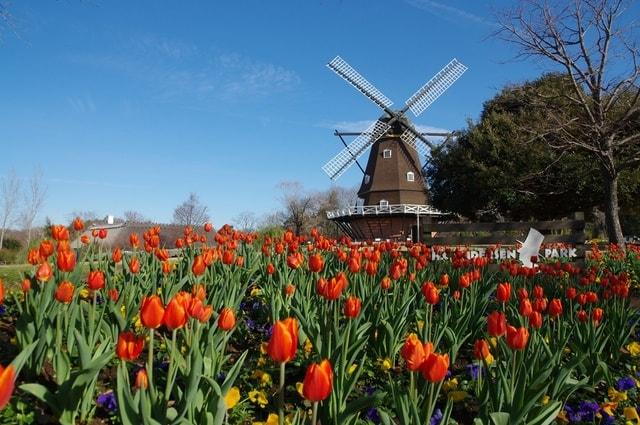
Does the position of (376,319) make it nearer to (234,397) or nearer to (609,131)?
(234,397)

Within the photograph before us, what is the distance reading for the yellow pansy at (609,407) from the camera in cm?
294

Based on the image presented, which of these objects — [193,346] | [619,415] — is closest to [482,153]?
[619,415]

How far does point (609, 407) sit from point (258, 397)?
205 centimetres

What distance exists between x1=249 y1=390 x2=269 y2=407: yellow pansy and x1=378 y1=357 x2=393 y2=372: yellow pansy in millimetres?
917

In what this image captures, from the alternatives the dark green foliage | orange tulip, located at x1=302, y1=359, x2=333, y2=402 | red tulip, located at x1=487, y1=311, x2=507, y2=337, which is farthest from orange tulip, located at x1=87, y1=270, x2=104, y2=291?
the dark green foliage

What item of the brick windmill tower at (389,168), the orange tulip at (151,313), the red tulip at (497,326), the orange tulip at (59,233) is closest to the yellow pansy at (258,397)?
the orange tulip at (151,313)

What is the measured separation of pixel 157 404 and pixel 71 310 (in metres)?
1.31

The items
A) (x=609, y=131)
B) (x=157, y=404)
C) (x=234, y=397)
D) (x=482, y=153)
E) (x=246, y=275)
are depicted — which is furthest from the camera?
(x=482, y=153)

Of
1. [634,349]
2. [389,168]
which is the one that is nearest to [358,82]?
[389,168]

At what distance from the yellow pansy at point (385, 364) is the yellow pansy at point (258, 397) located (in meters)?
0.92

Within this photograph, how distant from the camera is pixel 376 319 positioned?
383cm

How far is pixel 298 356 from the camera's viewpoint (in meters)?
3.56

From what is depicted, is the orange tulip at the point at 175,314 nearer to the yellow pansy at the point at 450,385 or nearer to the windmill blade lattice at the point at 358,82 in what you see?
the yellow pansy at the point at 450,385

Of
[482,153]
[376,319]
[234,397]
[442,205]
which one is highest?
[482,153]
